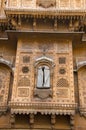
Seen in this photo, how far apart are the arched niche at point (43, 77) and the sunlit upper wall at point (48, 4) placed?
2.10 m

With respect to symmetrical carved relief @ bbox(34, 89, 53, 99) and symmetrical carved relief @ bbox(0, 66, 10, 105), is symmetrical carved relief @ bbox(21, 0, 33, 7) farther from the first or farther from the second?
symmetrical carved relief @ bbox(34, 89, 53, 99)

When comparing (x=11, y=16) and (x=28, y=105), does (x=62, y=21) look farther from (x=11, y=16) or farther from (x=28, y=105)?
(x=28, y=105)

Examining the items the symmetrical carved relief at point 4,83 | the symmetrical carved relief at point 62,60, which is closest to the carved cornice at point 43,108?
the symmetrical carved relief at point 4,83

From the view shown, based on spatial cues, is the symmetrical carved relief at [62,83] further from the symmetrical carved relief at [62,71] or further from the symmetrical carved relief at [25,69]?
the symmetrical carved relief at [25,69]

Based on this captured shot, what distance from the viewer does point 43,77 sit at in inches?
337

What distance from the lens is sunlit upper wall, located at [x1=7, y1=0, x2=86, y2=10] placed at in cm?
979

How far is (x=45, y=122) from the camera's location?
809 centimetres

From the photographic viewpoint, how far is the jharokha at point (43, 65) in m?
8.01

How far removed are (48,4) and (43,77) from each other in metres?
2.85

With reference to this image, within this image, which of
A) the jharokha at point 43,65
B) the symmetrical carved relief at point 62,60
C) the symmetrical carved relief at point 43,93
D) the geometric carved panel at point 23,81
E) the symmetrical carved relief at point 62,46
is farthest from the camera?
the symmetrical carved relief at point 62,46

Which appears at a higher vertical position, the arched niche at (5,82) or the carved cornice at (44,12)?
the carved cornice at (44,12)

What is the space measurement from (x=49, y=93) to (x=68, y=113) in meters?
0.84

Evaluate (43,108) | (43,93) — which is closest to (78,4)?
(43,93)

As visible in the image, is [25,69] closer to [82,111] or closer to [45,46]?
[45,46]
